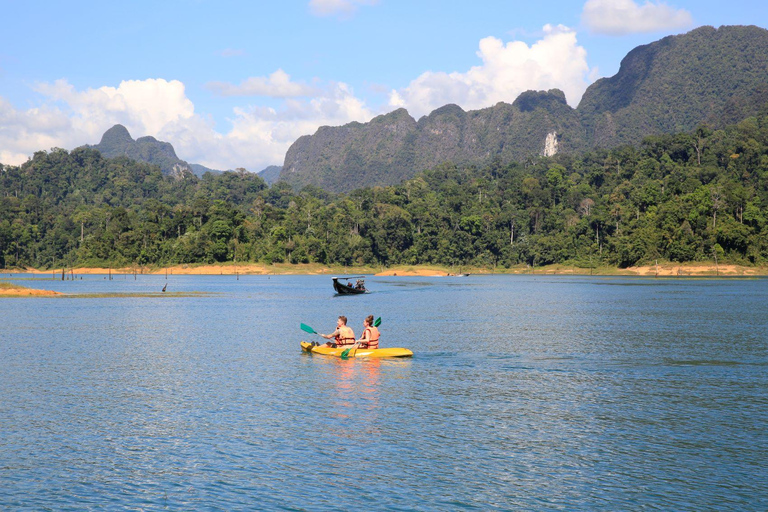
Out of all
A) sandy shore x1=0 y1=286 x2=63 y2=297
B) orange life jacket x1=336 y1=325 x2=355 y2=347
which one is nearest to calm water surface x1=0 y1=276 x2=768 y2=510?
orange life jacket x1=336 y1=325 x2=355 y2=347

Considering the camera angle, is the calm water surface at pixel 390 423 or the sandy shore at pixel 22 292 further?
the sandy shore at pixel 22 292

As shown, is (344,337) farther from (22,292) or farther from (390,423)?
(22,292)

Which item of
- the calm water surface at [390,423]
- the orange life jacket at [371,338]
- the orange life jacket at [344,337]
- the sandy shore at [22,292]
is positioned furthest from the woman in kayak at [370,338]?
the sandy shore at [22,292]

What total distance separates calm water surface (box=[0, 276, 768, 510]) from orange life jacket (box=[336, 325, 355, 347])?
216cm

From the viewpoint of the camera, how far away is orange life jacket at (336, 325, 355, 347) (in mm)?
38094

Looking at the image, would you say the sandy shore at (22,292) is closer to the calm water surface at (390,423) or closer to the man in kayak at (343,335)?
the calm water surface at (390,423)

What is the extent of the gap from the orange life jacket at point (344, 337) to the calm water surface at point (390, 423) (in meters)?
2.16

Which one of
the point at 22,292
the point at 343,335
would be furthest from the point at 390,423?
the point at 22,292

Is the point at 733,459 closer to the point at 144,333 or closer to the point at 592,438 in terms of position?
the point at 592,438

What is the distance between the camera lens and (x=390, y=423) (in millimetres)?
22641

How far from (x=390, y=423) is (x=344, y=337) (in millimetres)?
15695

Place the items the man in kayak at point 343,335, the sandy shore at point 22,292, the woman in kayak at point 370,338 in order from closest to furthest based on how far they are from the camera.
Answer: the woman in kayak at point 370,338
the man in kayak at point 343,335
the sandy shore at point 22,292

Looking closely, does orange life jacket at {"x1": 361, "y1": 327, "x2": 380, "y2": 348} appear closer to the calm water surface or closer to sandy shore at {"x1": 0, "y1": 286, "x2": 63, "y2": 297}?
the calm water surface

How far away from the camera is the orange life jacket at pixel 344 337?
38094mm
